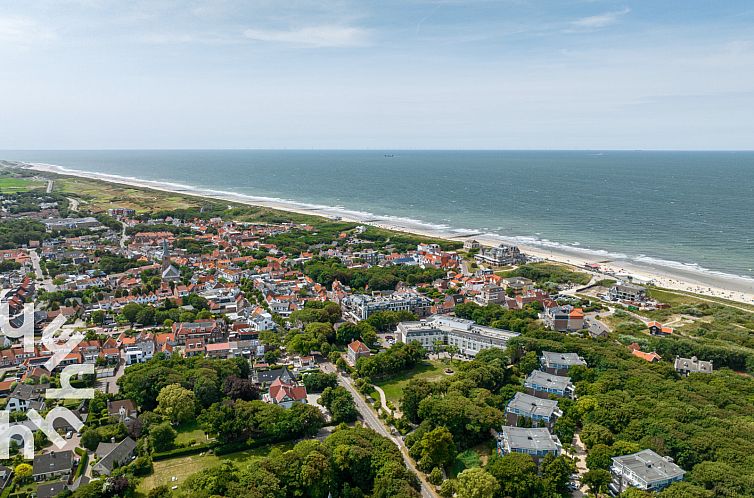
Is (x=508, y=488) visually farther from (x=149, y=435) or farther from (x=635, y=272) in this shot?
(x=635, y=272)

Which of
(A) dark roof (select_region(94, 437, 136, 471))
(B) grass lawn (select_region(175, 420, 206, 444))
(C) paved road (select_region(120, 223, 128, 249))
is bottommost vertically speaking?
(B) grass lawn (select_region(175, 420, 206, 444))

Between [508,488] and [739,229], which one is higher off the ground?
[739,229]

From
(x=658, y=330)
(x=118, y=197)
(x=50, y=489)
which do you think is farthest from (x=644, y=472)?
(x=118, y=197)

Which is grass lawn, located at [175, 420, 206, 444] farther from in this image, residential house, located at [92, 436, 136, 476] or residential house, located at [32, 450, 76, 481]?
residential house, located at [32, 450, 76, 481]

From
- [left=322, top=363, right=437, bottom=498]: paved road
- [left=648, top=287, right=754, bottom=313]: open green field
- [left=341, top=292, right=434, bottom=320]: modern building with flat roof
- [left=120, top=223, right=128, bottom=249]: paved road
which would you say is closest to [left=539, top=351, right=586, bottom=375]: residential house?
[left=322, top=363, right=437, bottom=498]: paved road

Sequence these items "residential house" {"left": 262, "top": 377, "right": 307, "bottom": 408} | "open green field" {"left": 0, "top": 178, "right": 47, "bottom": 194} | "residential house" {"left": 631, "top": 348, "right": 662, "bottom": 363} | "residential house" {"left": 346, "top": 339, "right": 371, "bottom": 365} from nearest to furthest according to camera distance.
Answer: "residential house" {"left": 262, "top": 377, "right": 307, "bottom": 408}
"residential house" {"left": 631, "top": 348, "right": 662, "bottom": 363}
"residential house" {"left": 346, "top": 339, "right": 371, "bottom": 365}
"open green field" {"left": 0, "top": 178, "right": 47, "bottom": 194}

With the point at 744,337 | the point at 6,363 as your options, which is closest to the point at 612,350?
the point at 744,337
